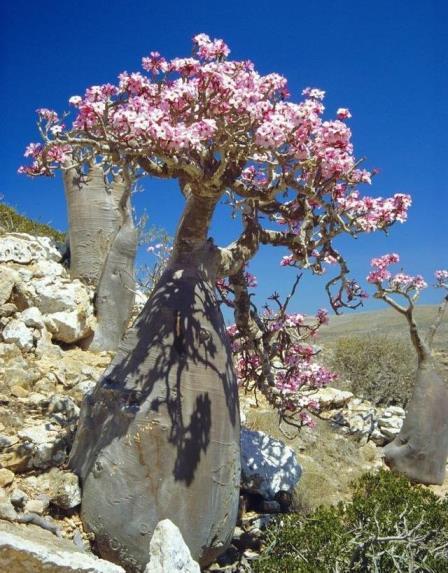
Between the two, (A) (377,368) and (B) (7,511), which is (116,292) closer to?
(B) (7,511)

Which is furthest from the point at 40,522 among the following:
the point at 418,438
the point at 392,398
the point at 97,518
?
the point at 392,398

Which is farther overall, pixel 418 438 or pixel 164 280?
pixel 418 438

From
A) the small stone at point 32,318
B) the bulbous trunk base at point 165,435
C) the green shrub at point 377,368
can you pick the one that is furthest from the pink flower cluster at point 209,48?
the green shrub at point 377,368

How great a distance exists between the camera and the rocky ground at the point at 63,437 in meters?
3.44

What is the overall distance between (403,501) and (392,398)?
22.3ft

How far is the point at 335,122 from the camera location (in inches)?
150

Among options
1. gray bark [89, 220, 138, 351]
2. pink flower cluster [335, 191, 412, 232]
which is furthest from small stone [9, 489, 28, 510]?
gray bark [89, 220, 138, 351]

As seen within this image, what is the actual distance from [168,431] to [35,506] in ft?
2.96

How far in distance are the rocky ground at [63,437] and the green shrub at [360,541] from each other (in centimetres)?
40

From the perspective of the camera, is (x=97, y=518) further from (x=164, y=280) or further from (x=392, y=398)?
(x=392, y=398)

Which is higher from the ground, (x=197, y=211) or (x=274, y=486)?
(x=197, y=211)

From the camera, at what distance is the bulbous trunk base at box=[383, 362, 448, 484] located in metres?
7.33

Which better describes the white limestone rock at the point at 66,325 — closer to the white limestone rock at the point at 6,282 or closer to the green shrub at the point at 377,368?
the white limestone rock at the point at 6,282

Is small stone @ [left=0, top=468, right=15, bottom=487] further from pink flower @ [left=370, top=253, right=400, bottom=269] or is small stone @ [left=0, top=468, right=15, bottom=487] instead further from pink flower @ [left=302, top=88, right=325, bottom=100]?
→ pink flower @ [left=370, top=253, right=400, bottom=269]
